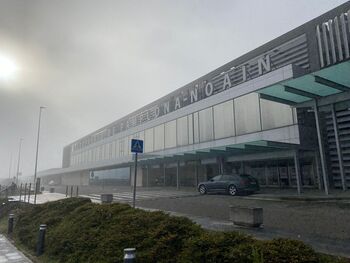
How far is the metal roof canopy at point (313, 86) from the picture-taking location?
14355 millimetres

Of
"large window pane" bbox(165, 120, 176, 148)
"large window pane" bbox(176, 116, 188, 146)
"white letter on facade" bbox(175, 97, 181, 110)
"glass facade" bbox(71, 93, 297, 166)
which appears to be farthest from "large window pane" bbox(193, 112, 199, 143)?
"white letter on facade" bbox(175, 97, 181, 110)

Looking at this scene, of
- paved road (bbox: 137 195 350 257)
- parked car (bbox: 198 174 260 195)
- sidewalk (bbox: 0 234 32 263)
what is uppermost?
parked car (bbox: 198 174 260 195)

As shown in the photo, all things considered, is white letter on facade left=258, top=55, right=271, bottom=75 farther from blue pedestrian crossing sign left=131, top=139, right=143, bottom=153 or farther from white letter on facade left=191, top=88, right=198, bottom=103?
blue pedestrian crossing sign left=131, top=139, right=143, bottom=153

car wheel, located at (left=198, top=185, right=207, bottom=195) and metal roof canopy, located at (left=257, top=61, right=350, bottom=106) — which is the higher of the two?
metal roof canopy, located at (left=257, top=61, right=350, bottom=106)

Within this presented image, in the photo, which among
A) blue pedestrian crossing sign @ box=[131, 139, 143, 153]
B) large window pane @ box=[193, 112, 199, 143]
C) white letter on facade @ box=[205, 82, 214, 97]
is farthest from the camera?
large window pane @ box=[193, 112, 199, 143]

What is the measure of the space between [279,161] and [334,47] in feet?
30.8

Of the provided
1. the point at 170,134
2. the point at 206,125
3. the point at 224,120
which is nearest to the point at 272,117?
the point at 224,120

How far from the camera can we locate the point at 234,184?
61.4 ft

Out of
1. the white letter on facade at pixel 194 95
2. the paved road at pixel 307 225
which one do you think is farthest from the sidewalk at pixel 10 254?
the white letter on facade at pixel 194 95

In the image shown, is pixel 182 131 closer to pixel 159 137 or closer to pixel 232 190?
pixel 159 137

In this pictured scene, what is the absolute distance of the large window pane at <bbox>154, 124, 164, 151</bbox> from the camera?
1586 inches

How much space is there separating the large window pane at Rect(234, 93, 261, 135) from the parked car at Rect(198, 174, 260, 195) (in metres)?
7.27

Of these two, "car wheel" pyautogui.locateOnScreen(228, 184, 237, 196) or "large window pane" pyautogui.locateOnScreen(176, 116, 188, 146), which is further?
"large window pane" pyautogui.locateOnScreen(176, 116, 188, 146)

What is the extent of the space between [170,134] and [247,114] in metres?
14.3
